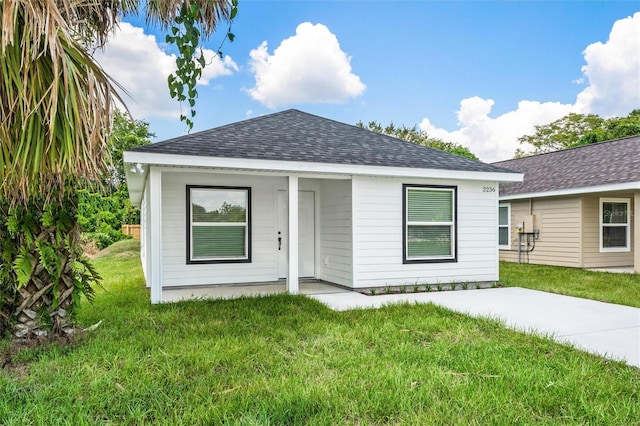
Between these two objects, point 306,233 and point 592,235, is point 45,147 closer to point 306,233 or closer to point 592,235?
point 306,233

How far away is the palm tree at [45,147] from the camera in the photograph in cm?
258

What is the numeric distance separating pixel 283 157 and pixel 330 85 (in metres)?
16.0

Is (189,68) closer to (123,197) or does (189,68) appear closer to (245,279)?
(245,279)

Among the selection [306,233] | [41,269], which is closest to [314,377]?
[41,269]

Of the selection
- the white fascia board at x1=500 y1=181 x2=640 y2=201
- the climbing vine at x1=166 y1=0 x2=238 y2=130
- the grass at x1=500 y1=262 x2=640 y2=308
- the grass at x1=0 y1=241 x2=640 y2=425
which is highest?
the climbing vine at x1=166 y1=0 x2=238 y2=130

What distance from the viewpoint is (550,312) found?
19.8 ft

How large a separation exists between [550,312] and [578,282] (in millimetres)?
3698

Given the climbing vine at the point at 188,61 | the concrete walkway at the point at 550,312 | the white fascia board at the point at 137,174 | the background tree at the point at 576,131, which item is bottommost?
the concrete walkway at the point at 550,312

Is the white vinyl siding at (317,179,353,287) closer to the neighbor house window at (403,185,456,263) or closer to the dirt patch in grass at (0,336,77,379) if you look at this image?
the neighbor house window at (403,185,456,263)

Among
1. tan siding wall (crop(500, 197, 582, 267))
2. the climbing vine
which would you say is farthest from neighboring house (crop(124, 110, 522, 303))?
tan siding wall (crop(500, 197, 582, 267))

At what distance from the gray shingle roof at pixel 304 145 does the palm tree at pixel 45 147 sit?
2.39 m

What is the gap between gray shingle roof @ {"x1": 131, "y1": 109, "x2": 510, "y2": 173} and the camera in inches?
279

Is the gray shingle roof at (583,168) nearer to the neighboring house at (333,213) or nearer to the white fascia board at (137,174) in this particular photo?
the neighboring house at (333,213)

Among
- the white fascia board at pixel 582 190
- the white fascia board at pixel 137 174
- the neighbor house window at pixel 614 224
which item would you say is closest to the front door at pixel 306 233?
the white fascia board at pixel 137 174
